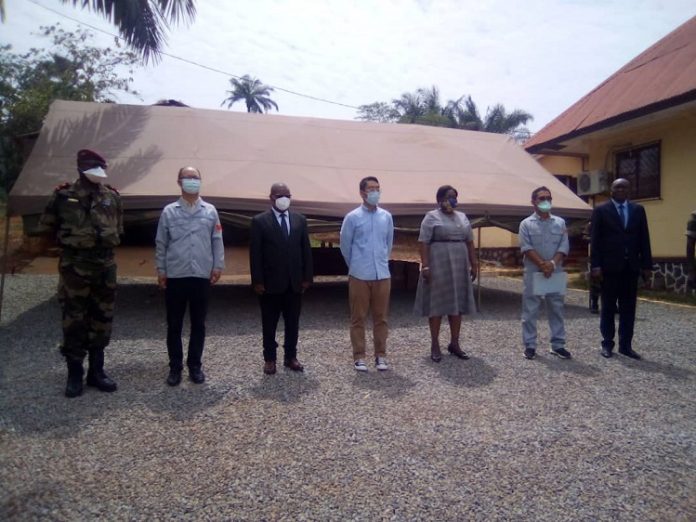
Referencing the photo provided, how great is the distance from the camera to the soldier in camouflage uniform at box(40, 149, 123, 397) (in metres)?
4.02

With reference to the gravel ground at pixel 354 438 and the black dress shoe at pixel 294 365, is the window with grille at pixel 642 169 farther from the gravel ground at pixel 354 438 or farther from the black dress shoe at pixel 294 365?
the black dress shoe at pixel 294 365

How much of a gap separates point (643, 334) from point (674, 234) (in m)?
5.09

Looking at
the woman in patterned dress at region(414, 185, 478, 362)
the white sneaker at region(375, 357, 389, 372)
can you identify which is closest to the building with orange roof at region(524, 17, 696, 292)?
the woman in patterned dress at region(414, 185, 478, 362)

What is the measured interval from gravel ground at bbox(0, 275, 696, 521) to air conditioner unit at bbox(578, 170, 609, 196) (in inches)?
287

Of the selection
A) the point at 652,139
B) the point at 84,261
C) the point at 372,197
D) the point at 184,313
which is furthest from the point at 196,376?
the point at 652,139

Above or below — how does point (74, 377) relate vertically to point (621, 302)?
below

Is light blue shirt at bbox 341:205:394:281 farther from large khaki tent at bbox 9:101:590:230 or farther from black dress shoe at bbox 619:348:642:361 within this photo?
large khaki tent at bbox 9:101:590:230

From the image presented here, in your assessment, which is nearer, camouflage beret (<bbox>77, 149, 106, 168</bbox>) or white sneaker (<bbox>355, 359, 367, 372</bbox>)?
camouflage beret (<bbox>77, 149, 106, 168</bbox>)

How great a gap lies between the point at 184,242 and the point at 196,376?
1.11m

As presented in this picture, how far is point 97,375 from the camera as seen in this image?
13.9ft

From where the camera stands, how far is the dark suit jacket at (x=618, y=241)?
5348mm

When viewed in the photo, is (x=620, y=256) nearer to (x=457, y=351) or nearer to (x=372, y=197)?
(x=457, y=351)

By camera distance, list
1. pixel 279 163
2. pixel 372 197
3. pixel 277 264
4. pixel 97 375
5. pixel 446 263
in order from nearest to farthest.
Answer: pixel 97 375, pixel 277 264, pixel 372 197, pixel 446 263, pixel 279 163

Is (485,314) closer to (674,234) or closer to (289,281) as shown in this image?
(289,281)
